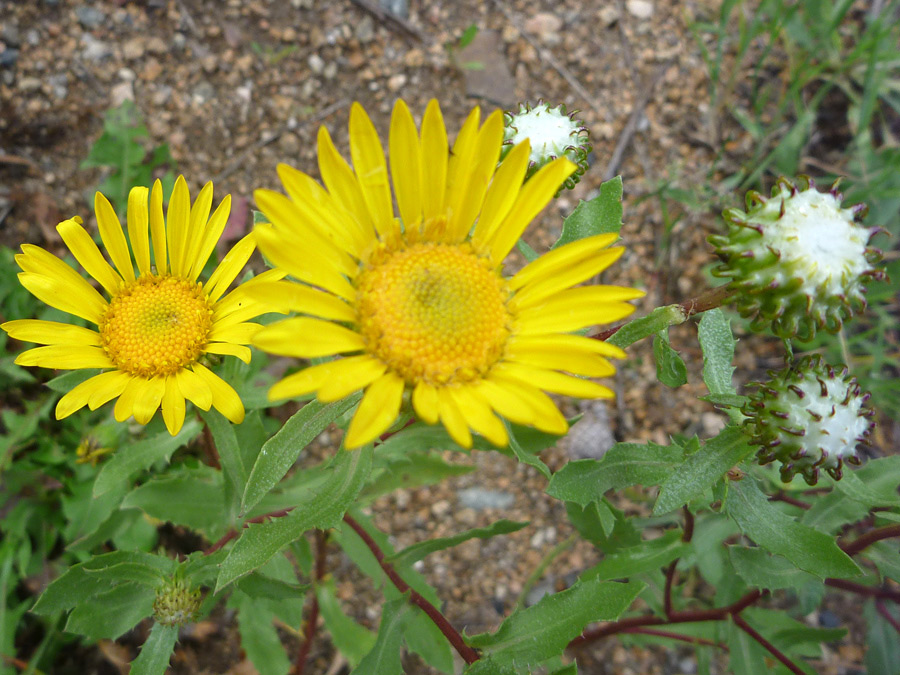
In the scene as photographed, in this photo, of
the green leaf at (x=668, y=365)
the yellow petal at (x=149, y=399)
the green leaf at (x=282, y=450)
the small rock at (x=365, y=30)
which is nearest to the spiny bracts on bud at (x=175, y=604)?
the green leaf at (x=282, y=450)

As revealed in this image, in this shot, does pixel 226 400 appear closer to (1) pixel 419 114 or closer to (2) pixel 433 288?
(2) pixel 433 288

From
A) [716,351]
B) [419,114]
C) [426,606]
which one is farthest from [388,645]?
[419,114]

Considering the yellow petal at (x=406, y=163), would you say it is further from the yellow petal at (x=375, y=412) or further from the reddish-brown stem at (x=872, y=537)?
the reddish-brown stem at (x=872, y=537)

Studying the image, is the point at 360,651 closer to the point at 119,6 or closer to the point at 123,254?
the point at 123,254

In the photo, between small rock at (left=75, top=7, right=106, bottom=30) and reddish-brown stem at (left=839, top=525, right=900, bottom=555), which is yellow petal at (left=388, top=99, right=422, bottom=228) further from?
small rock at (left=75, top=7, right=106, bottom=30)

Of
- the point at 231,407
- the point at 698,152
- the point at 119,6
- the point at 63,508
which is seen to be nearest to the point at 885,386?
the point at 698,152

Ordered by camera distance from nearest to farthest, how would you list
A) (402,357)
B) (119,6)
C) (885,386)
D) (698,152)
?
(402,357) → (885,386) → (119,6) → (698,152)
